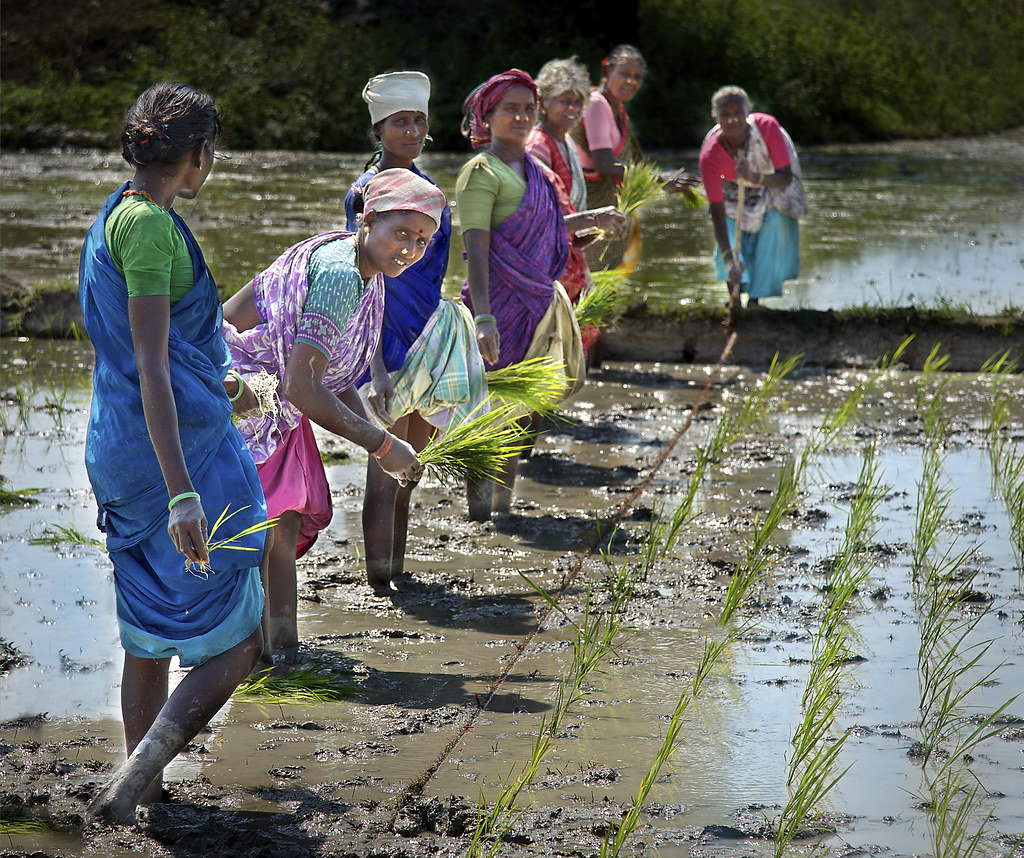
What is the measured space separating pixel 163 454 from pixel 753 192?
18.2 ft

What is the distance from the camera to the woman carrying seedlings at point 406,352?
4152 mm

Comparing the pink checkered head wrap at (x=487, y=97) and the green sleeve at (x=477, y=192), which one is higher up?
the pink checkered head wrap at (x=487, y=97)

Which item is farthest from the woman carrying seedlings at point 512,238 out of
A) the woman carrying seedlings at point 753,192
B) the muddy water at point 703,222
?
the muddy water at point 703,222

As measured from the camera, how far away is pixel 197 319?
262cm

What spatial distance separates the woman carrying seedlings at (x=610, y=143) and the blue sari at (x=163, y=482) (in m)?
4.14

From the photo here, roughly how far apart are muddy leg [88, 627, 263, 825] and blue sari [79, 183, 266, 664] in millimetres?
50

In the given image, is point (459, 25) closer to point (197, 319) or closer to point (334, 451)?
point (334, 451)

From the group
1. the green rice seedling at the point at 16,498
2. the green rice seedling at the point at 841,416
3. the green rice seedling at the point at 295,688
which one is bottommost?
the green rice seedling at the point at 295,688

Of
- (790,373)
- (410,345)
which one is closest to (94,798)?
(410,345)

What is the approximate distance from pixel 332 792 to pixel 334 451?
301cm

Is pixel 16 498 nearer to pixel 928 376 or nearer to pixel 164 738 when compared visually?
pixel 164 738

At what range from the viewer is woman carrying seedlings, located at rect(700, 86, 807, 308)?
23.1 ft

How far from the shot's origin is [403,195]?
10.8 ft

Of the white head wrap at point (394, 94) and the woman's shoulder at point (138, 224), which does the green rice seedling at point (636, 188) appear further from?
the woman's shoulder at point (138, 224)
